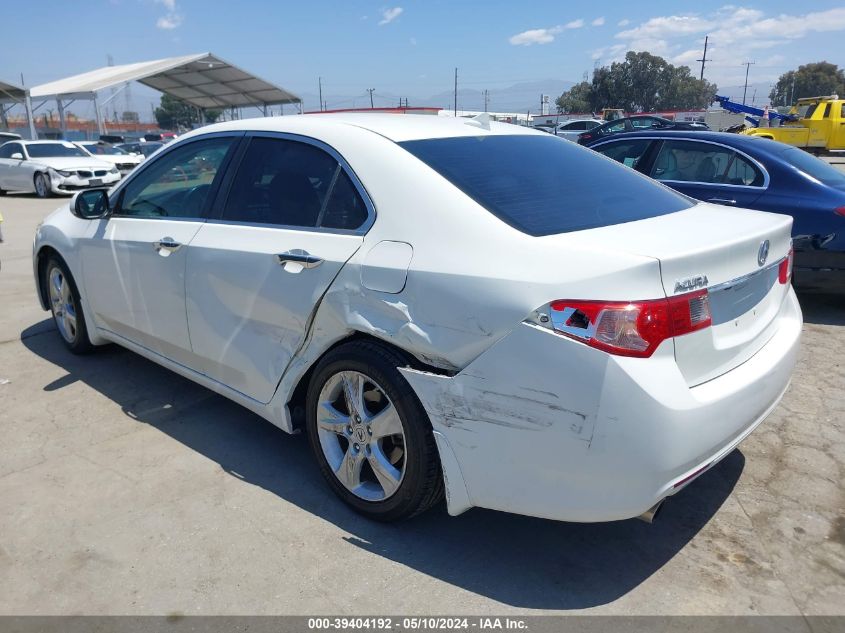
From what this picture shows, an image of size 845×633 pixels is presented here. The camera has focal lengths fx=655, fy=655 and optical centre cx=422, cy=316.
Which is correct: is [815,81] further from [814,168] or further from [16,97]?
[814,168]

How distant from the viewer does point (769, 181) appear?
574 cm

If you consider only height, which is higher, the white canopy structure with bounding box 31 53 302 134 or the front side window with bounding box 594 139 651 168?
the white canopy structure with bounding box 31 53 302 134

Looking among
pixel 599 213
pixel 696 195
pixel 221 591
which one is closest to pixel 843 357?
pixel 696 195

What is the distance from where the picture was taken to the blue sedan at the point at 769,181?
17.9 ft

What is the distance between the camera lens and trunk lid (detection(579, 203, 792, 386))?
222 cm

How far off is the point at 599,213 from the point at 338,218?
111 centimetres

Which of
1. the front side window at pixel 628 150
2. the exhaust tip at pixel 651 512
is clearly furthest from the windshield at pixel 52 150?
the exhaust tip at pixel 651 512

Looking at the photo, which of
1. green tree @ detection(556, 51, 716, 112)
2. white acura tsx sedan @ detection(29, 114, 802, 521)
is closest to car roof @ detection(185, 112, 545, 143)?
white acura tsx sedan @ detection(29, 114, 802, 521)

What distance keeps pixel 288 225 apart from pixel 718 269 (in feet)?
6.05

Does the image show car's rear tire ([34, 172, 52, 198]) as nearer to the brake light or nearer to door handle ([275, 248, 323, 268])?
door handle ([275, 248, 323, 268])

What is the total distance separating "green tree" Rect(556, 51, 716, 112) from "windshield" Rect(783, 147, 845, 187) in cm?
7521

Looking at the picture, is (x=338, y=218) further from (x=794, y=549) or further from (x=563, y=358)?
(x=794, y=549)

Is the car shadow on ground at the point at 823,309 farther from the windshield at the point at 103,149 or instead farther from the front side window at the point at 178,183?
the windshield at the point at 103,149

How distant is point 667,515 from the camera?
2.91m
